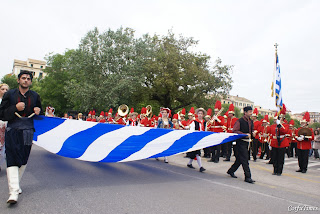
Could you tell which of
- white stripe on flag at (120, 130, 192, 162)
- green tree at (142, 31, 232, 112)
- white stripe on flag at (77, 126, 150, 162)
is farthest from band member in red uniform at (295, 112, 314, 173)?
green tree at (142, 31, 232, 112)

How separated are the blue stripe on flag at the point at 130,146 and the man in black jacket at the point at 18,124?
78.4 inches

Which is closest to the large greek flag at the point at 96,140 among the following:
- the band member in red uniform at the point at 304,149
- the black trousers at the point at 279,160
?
the black trousers at the point at 279,160

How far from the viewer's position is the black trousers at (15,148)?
12.9 feet

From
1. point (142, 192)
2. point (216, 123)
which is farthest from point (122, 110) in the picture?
point (142, 192)

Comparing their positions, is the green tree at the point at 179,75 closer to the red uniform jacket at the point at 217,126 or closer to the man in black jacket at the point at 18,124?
the red uniform jacket at the point at 217,126

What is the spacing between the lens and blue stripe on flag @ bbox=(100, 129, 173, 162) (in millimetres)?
5762

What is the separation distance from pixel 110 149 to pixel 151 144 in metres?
1.00

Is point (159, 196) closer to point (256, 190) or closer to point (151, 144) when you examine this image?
point (151, 144)

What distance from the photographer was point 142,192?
4.77 metres

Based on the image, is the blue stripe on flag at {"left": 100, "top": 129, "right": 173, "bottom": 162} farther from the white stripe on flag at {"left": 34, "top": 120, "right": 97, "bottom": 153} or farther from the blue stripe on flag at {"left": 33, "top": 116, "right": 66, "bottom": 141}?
the blue stripe on flag at {"left": 33, "top": 116, "right": 66, "bottom": 141}

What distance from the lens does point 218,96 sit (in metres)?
30.9

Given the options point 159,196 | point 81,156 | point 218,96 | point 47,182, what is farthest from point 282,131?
point 218,96

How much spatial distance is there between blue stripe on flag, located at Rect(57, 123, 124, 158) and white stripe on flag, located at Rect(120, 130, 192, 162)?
0.90 metres

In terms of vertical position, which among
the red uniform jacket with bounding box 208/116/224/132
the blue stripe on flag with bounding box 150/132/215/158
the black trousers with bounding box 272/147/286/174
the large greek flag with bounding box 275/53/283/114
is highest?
the large greek flag with bounding box 275/53/283/114
